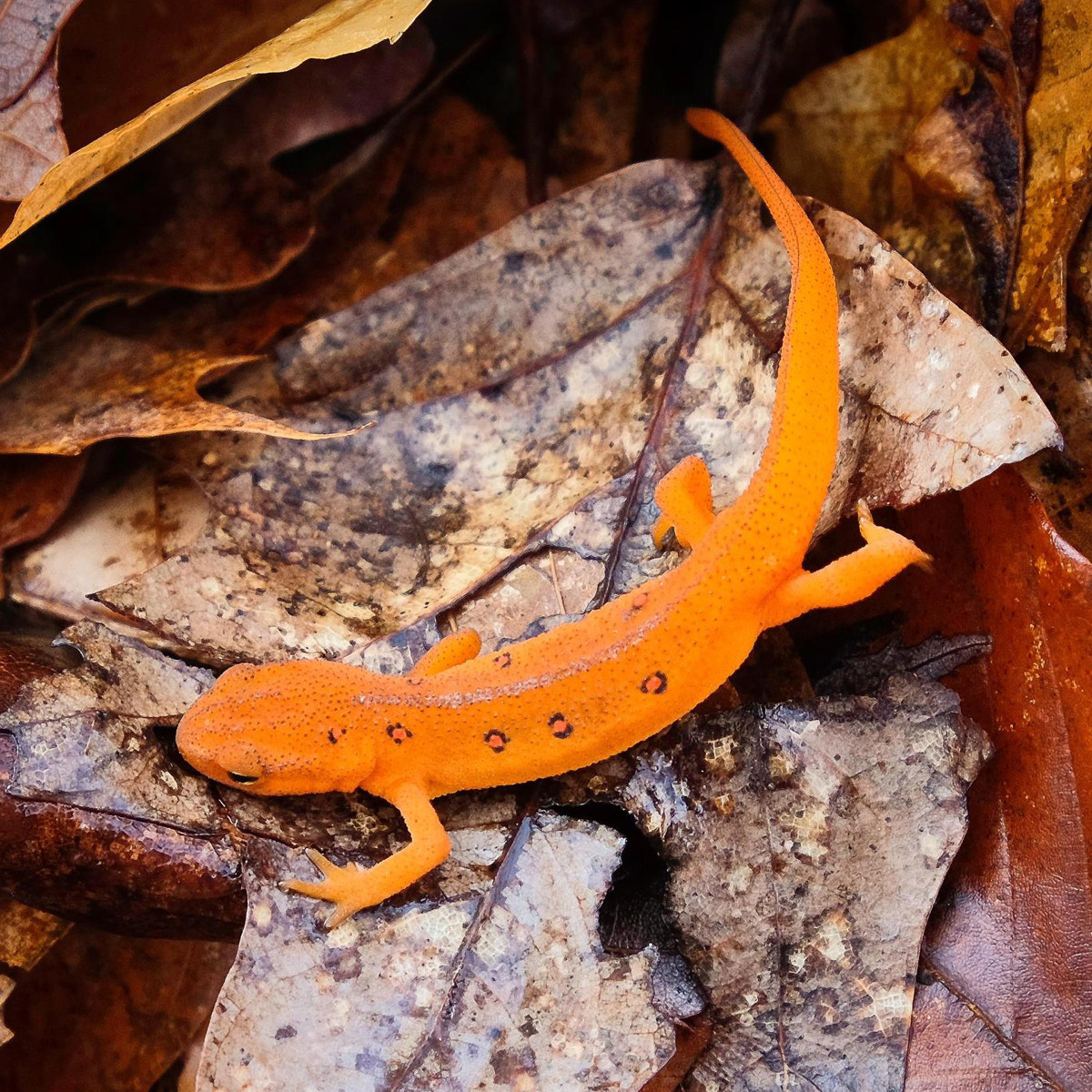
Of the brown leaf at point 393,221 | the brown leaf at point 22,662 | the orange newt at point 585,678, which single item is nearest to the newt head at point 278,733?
the orange newt at point 585,678

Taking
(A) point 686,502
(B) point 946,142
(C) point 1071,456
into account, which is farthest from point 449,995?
(B) point 946,142

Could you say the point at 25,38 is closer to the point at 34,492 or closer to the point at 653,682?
the point at 34,492

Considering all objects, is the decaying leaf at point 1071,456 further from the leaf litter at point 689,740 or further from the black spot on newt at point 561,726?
the black spot on newt at point 561,726

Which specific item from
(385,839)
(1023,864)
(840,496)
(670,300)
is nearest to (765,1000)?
(1023,864)

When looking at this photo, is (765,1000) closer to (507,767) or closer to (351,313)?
(507,767)

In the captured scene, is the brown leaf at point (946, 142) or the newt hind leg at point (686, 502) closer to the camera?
the newt hind leg at point (686, 502)

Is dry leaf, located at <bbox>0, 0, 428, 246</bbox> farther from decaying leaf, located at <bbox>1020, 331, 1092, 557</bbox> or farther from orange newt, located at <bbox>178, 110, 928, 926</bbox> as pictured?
decaying leaf, located at <bbox>1020, 331, 1092, 557</bbox>
